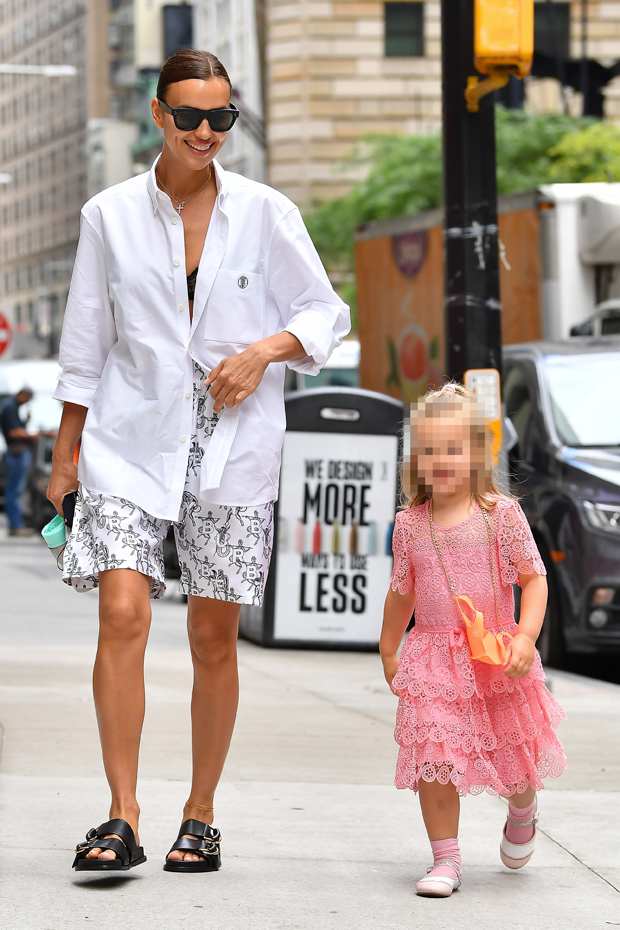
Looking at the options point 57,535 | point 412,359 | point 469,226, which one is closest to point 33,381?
point 412,359

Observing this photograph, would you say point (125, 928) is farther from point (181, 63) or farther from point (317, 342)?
point (181, 63)

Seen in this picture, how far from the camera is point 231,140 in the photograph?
54.7 m

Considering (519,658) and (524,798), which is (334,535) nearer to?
(524,798)

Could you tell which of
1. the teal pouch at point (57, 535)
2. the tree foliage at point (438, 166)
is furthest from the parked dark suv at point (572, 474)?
the tree foliage at point (438, 166)

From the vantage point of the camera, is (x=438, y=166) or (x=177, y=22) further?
(x=177, y=22)

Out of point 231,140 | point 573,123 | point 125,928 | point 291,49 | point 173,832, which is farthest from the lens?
point 231,140

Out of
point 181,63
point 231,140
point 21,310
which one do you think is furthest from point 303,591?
point 21,310

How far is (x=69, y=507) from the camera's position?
439cm

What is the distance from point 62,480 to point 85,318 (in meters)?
0.43

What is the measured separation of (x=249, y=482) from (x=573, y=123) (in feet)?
91.2

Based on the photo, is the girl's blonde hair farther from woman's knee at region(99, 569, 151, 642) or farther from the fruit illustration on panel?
the fruit illustration on panel

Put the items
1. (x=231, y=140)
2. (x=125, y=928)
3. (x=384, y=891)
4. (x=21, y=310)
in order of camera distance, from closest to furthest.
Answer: (x=125, y=928) → (x=384, y=891) → (x=231, y=140) → (x=21, y=310)

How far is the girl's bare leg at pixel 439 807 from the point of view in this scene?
4.16 m

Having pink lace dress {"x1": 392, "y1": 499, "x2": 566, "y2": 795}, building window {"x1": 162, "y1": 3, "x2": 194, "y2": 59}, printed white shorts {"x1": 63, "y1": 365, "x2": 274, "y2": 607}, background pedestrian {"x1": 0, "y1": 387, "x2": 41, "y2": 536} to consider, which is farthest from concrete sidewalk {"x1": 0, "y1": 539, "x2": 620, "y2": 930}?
building window {"x1": 162, "y1": 3, "x2": 194, "y2": 59}
